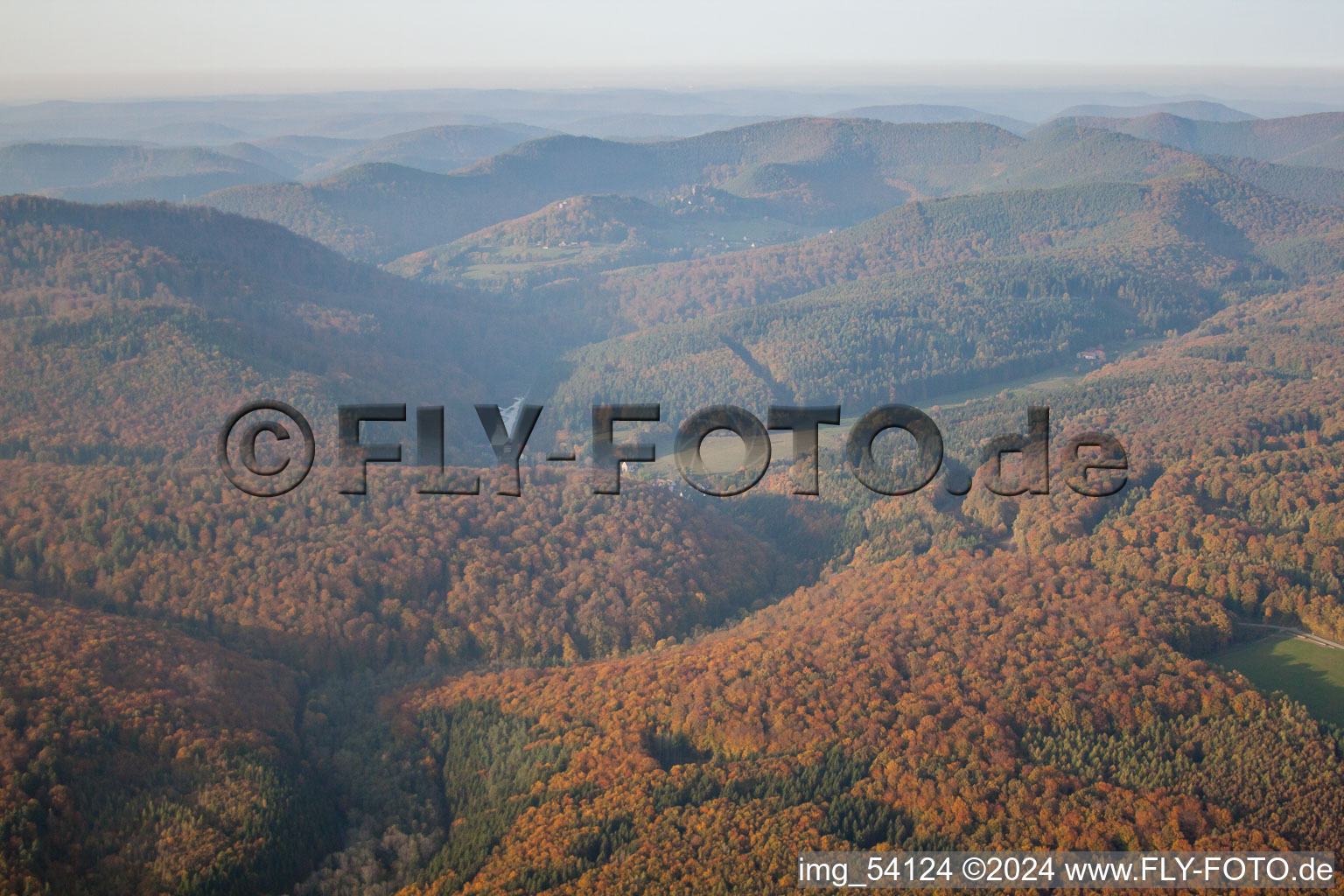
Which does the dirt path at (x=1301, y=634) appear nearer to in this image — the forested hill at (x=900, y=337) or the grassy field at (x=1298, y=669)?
the grassy field at (x=1298, y=669)

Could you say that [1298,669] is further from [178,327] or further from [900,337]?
[900,337]

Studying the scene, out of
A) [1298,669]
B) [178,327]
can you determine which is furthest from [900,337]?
[1298,669]

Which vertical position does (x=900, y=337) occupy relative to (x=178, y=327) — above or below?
below

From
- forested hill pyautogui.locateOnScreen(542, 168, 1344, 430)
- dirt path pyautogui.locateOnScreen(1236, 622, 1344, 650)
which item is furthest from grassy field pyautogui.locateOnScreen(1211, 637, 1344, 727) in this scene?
forested hill pyautogui.locateOnScreen(542, 168, 1344, 430)

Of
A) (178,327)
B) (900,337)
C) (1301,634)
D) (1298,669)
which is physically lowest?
(1298,669)

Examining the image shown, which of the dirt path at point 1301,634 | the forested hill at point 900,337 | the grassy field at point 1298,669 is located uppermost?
the forested hill at point 900,337

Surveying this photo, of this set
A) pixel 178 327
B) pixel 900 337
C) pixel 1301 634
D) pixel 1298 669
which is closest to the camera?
pixel 1298 669

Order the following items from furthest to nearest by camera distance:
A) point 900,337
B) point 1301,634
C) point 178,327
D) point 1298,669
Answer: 1. point 900,337
2. point 178,327
3. point 1301,634
4. point 1298,669

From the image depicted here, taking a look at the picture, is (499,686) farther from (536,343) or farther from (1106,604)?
(536,343)

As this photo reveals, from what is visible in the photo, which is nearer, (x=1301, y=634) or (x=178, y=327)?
(x=1301, y=634)

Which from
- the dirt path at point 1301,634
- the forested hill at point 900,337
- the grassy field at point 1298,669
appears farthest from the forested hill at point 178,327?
the dirt path at point 1301,634
